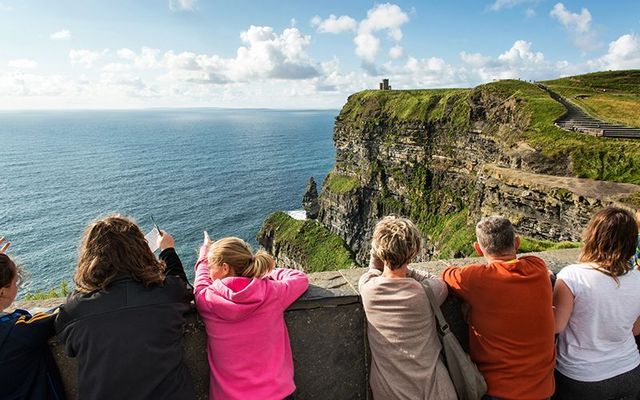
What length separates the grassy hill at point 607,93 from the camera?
37.2 meters

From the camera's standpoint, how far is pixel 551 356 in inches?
156

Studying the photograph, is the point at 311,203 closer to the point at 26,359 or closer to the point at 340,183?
the point at 340,183

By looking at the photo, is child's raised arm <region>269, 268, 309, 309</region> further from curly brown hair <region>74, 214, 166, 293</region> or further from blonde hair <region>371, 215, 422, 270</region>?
curly brown hair <region>74, 214, 166, 293</region>

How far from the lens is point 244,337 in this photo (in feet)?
12.3

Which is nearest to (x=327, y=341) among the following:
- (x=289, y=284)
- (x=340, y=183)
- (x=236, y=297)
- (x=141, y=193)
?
(x=289, y=284)

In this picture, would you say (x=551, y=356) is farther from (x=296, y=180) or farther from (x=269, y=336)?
(x=296, y=180)

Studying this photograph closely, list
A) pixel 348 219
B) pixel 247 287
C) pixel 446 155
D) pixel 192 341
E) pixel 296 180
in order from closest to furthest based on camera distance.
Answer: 1. pixel 247 287
2. pixel 192 341
3. pixel 446 155
4. pixel 348 219
5. pixel 296 180

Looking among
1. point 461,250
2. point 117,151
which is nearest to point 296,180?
point 461,250

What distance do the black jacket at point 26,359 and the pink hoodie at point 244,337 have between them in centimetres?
129

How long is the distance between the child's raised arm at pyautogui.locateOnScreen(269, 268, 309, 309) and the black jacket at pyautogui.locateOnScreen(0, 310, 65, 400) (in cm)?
199

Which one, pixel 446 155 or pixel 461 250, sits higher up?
pixel 446 155

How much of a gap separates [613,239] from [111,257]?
456 centimetres

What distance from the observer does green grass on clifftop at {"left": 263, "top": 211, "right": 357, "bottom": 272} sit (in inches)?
1763

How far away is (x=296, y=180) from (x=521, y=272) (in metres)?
102
